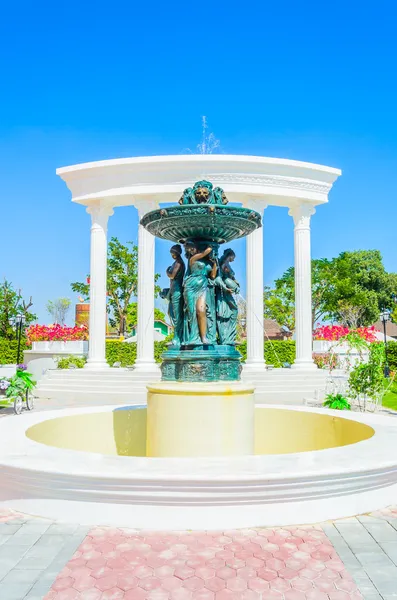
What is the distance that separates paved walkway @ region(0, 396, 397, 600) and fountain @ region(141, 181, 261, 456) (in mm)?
2554

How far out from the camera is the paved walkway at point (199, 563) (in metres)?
3.99

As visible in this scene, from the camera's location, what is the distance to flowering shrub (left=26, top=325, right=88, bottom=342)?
37531mm

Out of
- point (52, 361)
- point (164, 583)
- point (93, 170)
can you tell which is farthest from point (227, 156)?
point (164, 583)

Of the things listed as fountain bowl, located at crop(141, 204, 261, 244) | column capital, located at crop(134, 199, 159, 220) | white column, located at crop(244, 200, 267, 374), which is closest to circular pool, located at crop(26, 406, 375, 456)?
fountain bowl, located at crop(141, 204, 261, 244)

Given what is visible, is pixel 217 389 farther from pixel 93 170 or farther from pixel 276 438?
pixel 93 170

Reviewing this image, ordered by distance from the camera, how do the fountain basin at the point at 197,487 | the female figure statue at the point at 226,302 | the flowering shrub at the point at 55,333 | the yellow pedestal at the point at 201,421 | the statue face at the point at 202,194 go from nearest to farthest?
the fountain basin at the point at 197,487, the yellow pedestal at the point at 201,421, the statue face at the point at 202,194, the female figure statue at the point at 226,302, the flowering shrub at the point at 55,333

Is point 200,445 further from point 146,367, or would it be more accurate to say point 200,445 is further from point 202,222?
point 146,367

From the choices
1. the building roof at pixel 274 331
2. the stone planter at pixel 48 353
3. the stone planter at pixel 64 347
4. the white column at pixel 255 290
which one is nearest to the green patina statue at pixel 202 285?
the white column at pixel 255 290

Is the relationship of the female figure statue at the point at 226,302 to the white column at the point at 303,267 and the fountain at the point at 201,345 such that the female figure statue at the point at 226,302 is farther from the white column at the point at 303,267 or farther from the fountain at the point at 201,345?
the white column at the point at 303,267

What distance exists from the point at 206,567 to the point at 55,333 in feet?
114

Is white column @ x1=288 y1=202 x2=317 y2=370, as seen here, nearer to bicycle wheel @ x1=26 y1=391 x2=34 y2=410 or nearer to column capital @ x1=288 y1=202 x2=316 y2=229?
column capital @ x1=288 y1=202 x2=316 y2=229

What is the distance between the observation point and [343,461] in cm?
582

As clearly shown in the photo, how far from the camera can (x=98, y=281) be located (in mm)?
30719

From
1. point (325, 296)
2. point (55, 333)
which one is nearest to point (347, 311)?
point (325, 296)
